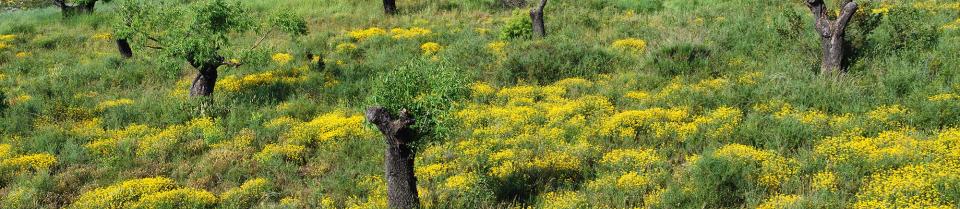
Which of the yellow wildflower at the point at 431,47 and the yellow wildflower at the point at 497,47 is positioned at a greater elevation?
the yellow wildflower at the point at 497,47

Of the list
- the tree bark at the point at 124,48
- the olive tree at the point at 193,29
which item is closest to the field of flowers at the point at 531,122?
the olive tree at the point at 193,29

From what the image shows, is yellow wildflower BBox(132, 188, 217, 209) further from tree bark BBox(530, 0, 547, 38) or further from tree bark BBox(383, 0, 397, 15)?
tree bark BBox(383, 0, 397, 15)

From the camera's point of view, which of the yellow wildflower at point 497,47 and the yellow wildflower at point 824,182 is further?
the yellow wildflower at point 497,47

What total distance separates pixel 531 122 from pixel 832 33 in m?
7.47

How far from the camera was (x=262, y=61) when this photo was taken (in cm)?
1748

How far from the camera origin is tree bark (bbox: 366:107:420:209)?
384 inches

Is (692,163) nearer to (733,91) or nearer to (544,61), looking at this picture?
(733,91)

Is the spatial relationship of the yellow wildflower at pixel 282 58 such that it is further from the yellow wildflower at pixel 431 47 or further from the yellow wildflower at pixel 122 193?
the yellow wildflower at pixel 122 193

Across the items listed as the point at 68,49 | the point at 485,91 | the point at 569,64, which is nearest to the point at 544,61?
the point at 569,64

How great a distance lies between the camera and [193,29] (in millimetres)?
17000

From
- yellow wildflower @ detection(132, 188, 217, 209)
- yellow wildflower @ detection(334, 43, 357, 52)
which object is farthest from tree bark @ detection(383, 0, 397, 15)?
yellow wildflower @ detection(132, 188, 217, 209)

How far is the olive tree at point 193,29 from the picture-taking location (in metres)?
16.5

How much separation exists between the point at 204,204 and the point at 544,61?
1038 centimetres

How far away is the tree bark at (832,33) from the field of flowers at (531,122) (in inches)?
18.6
